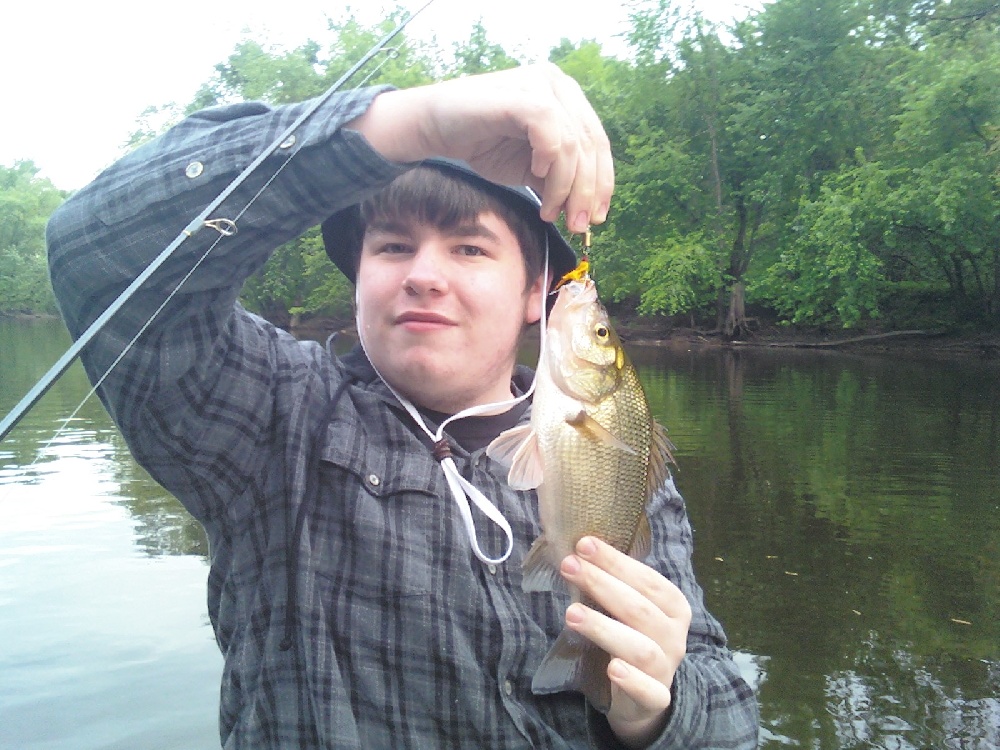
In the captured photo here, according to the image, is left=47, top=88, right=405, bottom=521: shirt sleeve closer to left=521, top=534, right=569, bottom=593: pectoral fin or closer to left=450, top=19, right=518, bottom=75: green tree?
left=521, top=534, right=569, bottom=593: pectoral fin

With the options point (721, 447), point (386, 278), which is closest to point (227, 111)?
point (386, 278)

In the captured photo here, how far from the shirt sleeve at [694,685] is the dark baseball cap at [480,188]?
2.61 ft

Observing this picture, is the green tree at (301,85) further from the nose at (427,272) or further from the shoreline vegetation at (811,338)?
the nose at (427,272)

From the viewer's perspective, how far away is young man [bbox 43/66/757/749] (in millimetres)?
1912

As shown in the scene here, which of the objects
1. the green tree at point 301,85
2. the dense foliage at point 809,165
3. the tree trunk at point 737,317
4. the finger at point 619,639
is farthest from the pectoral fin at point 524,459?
the green tree at point 301,85

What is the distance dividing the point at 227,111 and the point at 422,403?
943mm

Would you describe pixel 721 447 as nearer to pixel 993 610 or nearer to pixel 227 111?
pixel 993 610

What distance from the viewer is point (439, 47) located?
140ft

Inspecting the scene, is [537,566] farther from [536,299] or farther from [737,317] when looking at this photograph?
[737,317]

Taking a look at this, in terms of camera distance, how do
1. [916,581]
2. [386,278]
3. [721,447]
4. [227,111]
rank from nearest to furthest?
[227,111] → [386,278] → [916,581] → [721,447]

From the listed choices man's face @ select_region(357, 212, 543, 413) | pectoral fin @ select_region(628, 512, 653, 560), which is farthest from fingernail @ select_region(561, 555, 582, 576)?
man's face @ select_region(357, 212, 543, 413)

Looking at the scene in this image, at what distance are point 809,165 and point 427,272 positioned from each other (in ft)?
104

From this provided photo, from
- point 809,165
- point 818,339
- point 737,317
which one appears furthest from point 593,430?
point 809,165

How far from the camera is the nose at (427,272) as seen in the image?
2.24 meters
